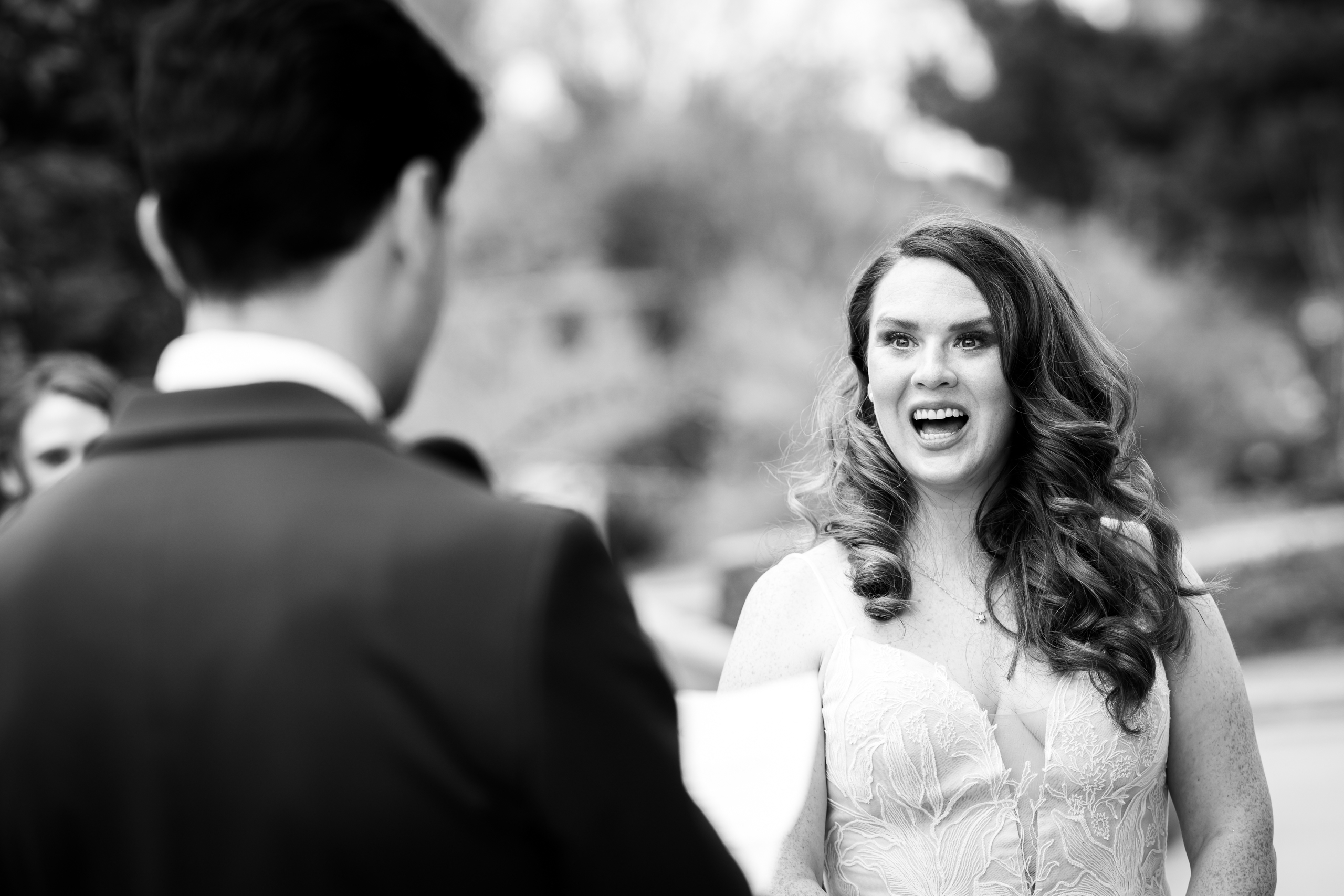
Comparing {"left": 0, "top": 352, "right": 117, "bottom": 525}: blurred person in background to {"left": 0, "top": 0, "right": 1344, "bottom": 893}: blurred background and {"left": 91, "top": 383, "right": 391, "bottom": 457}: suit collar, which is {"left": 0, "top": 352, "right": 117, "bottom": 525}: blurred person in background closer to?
{"left": 0, "top": 0, "right": 1344, "bottom": 893}: blurred background

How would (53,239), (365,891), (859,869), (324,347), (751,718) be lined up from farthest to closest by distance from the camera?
(53,239), (859,869), (751,718), (324,347), (365,891)

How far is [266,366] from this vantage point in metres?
1.21

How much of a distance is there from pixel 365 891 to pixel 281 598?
0.26m

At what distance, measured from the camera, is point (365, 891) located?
108 cm

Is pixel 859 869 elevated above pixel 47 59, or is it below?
below

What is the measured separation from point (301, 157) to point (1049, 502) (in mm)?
1986

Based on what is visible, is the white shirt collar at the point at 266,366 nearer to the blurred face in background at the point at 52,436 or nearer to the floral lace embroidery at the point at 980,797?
the floral lace embroidery at the point at 980,797

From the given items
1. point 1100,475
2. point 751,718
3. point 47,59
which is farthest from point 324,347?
point 47,59

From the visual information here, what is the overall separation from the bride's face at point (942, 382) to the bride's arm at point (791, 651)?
368mm

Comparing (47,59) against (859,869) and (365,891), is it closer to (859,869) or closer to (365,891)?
(859,869)

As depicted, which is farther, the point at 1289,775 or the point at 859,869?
the point at 1289,775

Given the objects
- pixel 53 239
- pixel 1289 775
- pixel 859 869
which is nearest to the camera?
pixel 859 869

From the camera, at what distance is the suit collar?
119 cm

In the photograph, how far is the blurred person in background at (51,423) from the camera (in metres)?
4.34
